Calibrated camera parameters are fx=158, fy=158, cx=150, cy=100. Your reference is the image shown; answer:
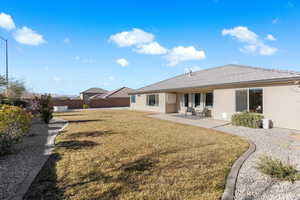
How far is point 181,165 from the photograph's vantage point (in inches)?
168

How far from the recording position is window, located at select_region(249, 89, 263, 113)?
10.2 m

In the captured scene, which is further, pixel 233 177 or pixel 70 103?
pixel 70 103

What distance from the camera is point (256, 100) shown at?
34.2ft

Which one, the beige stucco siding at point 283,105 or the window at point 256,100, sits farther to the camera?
the window at point 256,100

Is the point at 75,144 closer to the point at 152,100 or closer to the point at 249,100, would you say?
the point at 249,100

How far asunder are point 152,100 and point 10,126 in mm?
16862

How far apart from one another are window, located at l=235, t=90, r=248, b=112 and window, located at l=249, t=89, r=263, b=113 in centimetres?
31

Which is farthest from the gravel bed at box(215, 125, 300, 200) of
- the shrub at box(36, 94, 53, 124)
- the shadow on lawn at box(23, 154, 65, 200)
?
the shrub at box(36, 94, 53, 124)

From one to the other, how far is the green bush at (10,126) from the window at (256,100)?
12429mm

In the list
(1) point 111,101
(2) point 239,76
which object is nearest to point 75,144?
(2) point 239,76

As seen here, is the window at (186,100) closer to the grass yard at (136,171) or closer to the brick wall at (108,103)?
the grass yard at (136,171)

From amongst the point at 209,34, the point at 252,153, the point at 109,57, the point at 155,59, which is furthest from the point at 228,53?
the point at 252,153

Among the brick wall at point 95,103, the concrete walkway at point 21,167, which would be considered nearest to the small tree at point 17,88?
the brick wall at point 95,103

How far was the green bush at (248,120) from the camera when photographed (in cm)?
961
